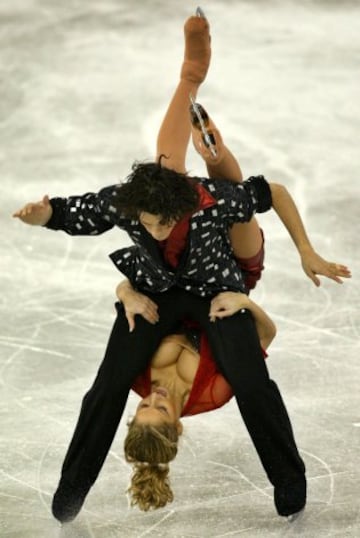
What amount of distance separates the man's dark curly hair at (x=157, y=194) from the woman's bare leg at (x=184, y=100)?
1.88ft

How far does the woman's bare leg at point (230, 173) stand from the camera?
14.9ft

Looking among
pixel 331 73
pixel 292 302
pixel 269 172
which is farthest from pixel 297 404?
pixel 331 73

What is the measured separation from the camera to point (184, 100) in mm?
4941

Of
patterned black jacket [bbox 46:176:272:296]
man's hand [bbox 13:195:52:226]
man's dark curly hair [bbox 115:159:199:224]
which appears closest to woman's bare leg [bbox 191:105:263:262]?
patterned black jacket [bbox 46:176:272:296]

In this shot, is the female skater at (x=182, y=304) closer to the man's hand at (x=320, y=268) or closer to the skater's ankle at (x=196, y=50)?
the man's hand at (x=320, y=268)

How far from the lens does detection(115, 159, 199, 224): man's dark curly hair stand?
414 centimetres

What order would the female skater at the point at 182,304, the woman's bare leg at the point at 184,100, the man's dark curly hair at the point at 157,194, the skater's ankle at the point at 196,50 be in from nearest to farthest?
the man's dark curly hair at the point at 157,194, the female skater at the point at 182,304, the woman's bare leg at the point at 184,100, the skater's ankle at the point at 196,50

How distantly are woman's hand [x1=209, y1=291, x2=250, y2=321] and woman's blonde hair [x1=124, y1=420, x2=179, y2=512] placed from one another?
1.35 feet

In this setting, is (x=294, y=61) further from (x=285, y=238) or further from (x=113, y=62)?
(x=285, y=238)

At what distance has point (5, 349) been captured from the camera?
5.74 meters

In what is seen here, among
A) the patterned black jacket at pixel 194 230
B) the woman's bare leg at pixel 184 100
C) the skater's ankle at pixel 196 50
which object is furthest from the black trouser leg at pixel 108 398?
the skater's ankle at pixel 196 50

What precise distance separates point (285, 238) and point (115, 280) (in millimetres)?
921

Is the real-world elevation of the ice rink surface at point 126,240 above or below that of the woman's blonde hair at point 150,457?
below

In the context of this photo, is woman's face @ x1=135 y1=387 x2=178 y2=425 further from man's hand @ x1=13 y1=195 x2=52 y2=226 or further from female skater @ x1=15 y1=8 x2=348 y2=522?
man's hand @ x1=13 y1=195 x2=52 y2=226
